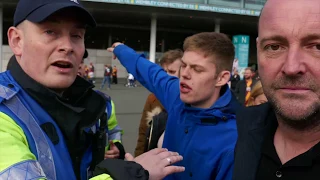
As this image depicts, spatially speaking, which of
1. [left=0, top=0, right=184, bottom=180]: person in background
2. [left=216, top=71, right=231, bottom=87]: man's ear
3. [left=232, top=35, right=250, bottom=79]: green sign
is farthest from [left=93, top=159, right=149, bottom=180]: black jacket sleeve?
[left=232, top=35, right=250, bottom=79]: green sign

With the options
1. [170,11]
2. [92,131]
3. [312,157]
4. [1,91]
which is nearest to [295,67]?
[312,157]

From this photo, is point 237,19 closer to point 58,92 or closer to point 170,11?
point 170,11

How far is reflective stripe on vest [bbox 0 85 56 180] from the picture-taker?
1.36m

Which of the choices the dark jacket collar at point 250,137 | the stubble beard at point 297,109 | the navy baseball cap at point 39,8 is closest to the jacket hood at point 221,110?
the dark jacket collar at point 250,137

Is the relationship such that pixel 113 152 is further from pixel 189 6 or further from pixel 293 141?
pixel 189 6

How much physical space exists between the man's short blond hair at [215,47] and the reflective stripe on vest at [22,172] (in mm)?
1559

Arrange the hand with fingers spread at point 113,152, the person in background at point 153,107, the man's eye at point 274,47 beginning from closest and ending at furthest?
the man's eye at point 274,47
the hand with fingers spread at point 113,152
the person in background at point 153,107

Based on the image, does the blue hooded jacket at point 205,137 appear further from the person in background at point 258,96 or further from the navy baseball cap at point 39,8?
the person in background at point 258,96

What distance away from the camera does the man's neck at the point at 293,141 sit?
4.56ft

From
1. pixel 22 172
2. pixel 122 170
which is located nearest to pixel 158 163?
pixel 122 170

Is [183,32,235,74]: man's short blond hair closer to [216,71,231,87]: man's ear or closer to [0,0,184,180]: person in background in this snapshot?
[216,71,231,87]: man's ear

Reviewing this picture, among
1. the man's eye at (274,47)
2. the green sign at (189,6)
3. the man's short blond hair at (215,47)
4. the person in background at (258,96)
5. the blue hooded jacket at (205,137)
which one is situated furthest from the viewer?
the green sign at (189,6)

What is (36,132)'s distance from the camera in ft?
4.54

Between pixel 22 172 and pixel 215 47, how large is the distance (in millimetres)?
1693
